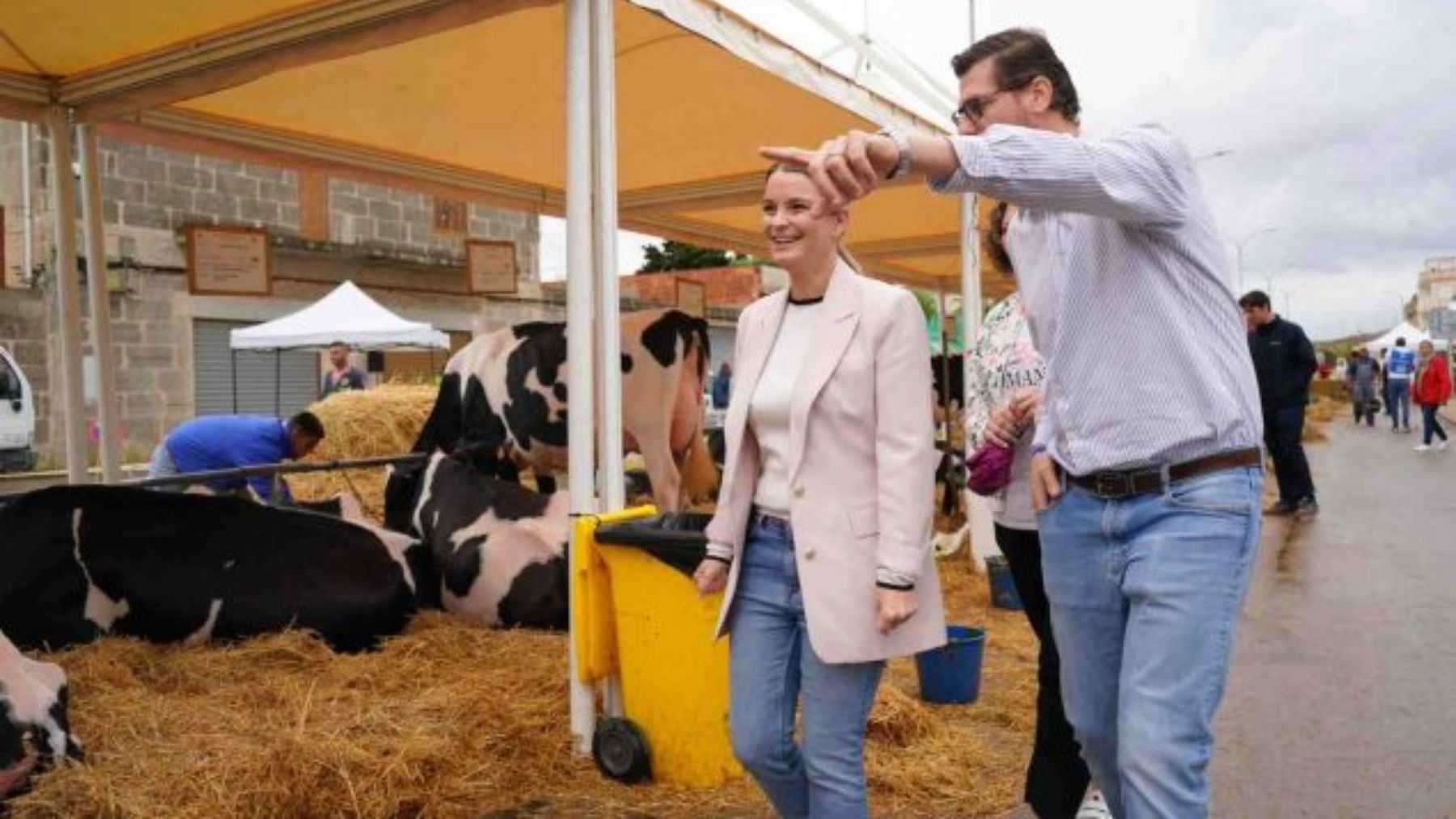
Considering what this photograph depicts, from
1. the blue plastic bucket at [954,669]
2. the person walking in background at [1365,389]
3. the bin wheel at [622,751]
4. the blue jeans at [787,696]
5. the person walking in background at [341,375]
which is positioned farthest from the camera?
the person walking in background at [1365,389]

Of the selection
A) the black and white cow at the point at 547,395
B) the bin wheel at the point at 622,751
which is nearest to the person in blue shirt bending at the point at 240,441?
the black and white cow at the point at 547,395

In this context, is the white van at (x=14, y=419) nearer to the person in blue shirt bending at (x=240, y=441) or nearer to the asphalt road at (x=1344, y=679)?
the person in blue shirt bending at (x=240, y=441)

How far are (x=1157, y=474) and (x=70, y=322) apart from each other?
594 cm

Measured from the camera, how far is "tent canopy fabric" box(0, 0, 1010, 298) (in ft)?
14.4

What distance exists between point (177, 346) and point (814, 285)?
63.0ft

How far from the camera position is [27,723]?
139 inches

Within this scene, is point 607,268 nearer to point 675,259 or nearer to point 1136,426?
point 1136,426

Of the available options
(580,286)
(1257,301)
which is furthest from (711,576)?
(1257,301)

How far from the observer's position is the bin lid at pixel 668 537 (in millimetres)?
3581

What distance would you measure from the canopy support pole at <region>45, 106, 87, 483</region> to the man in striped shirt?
5.47 metres

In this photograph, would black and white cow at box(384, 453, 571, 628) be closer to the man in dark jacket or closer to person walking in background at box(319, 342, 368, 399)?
the man in dark jacket

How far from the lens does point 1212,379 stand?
2109mm

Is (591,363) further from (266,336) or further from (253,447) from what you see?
(266,336)

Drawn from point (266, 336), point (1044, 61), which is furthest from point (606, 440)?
point (266, 336)
